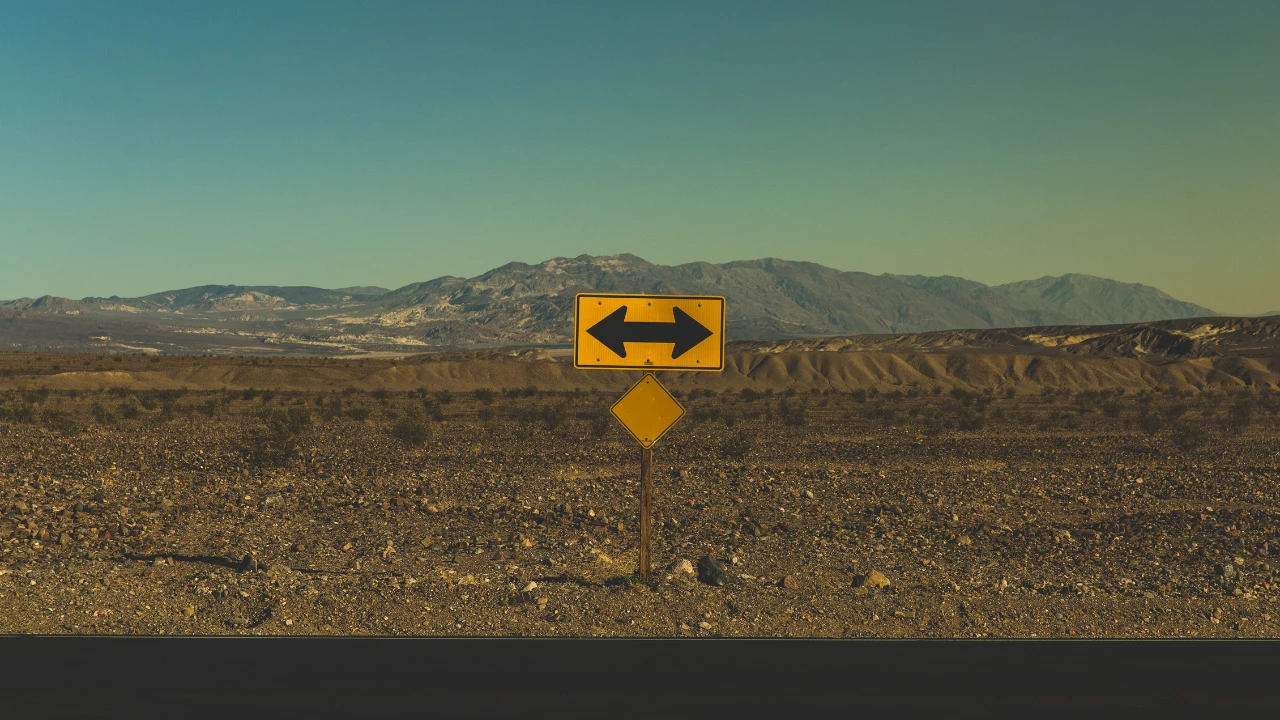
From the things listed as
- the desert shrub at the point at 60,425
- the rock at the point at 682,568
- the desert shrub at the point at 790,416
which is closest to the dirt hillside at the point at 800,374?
the desert shrub at the point at 790,416

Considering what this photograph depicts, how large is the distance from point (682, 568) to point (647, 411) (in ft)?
7.47

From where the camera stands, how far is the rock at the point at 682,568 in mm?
11516

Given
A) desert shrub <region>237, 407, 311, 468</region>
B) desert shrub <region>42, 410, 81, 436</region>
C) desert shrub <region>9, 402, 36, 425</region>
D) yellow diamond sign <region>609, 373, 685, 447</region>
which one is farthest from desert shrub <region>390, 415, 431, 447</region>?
yellow diamond sign <region>609, 373, 685, 447</region>

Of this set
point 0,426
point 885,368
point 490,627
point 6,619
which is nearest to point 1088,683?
point 490,627

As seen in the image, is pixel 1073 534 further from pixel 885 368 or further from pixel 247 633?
pixel 885 368

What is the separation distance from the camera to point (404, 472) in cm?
2291

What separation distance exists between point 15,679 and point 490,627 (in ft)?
11.7

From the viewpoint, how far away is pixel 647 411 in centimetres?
1034

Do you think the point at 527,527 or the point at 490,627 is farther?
the point at 527,527

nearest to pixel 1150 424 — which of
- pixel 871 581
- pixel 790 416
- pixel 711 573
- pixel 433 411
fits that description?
pixel 790 416

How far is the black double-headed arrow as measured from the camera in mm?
10312

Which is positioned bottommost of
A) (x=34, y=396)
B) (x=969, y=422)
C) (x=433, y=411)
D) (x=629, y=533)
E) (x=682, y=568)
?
(x=34, y=396)

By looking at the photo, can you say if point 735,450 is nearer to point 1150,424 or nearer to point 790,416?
point 790,416

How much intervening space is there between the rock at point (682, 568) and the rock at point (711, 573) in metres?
0.19
